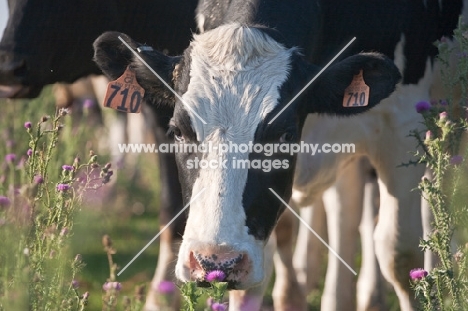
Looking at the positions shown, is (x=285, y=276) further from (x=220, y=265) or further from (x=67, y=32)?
(x=220, y=265)

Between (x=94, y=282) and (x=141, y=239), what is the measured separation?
150cm

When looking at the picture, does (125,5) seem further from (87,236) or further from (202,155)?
(87,236)

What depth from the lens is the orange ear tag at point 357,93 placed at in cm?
555

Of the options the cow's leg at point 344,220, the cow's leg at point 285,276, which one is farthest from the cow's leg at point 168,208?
the cow's leg at point 344,220

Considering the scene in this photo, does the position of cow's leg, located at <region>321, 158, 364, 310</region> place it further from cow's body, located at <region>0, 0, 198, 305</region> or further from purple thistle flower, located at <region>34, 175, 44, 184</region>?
purple thistle flower, located at <region>34, 175, 44, 184</region>

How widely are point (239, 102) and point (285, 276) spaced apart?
2.34 metres

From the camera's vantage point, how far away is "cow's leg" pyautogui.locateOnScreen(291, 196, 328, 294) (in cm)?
740

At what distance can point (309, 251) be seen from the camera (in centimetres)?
747

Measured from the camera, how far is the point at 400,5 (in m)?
6.68

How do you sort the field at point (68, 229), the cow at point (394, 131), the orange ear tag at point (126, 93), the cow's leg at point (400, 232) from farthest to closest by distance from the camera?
the cow's leg at point (400, 232) → the cow at point (394, 131) → the orange ear tag at point (126, 93) → the field at point (68, 229)

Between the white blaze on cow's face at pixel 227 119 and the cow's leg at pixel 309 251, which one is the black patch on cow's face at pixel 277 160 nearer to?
the white blaze on cow's face at pixel 227 119

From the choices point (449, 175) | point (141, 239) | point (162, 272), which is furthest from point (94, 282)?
point (449, 175)

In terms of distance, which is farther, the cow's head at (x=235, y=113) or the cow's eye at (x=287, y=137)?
the cow's eye at (x=287, y=137)

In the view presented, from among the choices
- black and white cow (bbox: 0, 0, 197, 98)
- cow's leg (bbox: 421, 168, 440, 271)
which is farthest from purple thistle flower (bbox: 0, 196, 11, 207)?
cow's leg (bbox: 421, 168, 440, 271)
